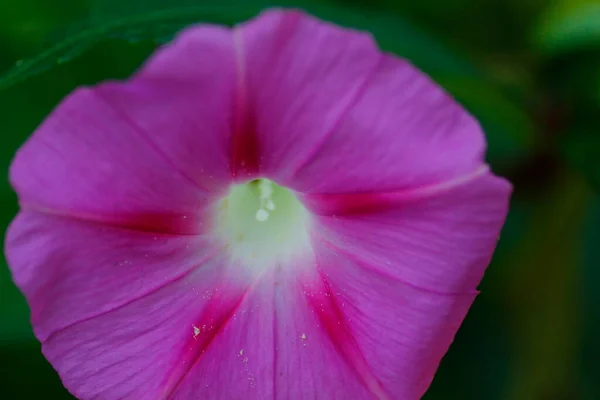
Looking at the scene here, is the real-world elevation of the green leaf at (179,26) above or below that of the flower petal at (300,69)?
above

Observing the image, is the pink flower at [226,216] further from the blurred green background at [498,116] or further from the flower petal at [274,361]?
the blurred green background at [498,116]

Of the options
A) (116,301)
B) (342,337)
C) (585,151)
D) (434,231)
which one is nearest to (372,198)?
(434,231)

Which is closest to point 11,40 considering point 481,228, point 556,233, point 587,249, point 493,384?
point 481,228

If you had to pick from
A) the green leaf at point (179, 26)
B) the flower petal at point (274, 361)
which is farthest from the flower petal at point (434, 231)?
the green leaf at point (179, 26)

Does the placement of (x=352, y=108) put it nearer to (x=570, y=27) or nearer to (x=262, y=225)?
(x=262, y=225)

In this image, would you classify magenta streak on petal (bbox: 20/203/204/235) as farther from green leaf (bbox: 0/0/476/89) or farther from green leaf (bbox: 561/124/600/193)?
green leaf (bbox: 561/124/600/193)

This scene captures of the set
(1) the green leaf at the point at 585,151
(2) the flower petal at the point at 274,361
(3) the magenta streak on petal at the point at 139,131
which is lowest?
(2) the flower petal at the point at 274,361

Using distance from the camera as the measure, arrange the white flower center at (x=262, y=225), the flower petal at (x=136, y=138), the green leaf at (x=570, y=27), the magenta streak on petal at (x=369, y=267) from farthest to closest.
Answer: the green leaf at (x=570, y=27) < the white flower center at (x=262, y=225) < the magenta streak on petal at (x=369, y=267) < the flower petal at (x=136, y=138)
